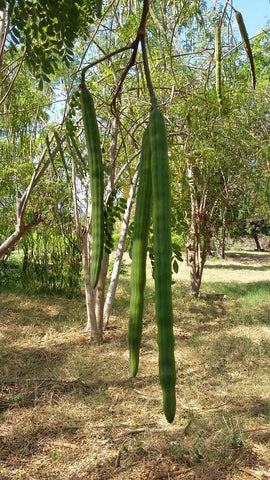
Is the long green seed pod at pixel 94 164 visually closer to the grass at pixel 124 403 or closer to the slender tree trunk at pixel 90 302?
the grass at pixel 124 403

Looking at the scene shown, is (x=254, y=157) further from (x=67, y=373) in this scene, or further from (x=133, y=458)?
(x=133, y=458)

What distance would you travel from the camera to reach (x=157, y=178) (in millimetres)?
581

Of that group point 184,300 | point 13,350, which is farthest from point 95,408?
point 184,300

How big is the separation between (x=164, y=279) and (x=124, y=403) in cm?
321

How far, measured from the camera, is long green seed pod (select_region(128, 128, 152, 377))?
638mm

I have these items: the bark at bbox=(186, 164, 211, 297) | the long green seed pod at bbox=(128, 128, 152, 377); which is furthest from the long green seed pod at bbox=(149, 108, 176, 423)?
the bark at bbox=(186, 164, 211, 297)

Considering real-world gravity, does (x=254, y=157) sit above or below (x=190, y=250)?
above

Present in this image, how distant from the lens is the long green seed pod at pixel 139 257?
25.1 inches

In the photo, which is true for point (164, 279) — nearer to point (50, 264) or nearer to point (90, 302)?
point (90, 302)

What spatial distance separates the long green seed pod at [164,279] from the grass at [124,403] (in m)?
2.30

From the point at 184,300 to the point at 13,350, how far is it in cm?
380

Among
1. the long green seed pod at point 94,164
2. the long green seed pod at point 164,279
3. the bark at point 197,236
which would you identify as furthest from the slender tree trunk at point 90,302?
the long green seed pod at point 164,279

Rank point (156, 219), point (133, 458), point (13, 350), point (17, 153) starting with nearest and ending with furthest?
point (156, 219) < point (133, 458) < point (13, 350) < point (17, 153)

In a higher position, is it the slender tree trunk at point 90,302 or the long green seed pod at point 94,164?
the long green seed pod at point 94,164
